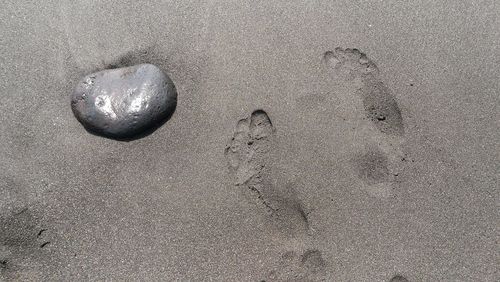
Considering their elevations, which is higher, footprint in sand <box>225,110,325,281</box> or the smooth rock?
the smooth rock

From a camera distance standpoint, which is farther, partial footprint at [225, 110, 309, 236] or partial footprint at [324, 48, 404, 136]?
partial footprint at [324, 48, 404, 136]

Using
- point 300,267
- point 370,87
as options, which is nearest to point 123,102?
point 300,267

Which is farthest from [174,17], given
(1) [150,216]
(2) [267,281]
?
(2) [267,281]

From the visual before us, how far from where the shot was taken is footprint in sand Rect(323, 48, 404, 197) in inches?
93.4

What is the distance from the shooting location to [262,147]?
2377 mm

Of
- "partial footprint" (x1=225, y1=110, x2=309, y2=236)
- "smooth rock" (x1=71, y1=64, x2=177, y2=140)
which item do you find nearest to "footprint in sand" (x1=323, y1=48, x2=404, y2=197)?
"partial footprint" (x1=225, y1=110, x2=309, y2=236)

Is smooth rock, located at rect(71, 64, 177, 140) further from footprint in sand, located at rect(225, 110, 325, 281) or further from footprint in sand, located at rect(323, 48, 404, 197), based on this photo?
footprint in sand, located at rect(323, 48, 404, 197)

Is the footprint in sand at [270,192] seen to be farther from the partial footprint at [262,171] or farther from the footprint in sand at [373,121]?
the footprint in sand at [373,121]

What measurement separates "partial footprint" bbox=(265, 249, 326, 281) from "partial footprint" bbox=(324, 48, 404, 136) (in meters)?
0.89

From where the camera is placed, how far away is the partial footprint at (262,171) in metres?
2.30

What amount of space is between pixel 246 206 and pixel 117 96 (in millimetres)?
Result: 1019

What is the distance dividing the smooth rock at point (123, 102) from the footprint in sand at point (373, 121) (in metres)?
1.09

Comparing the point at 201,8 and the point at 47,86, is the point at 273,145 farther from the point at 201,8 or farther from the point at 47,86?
the point at 47,86

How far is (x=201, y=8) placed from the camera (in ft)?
8.37
